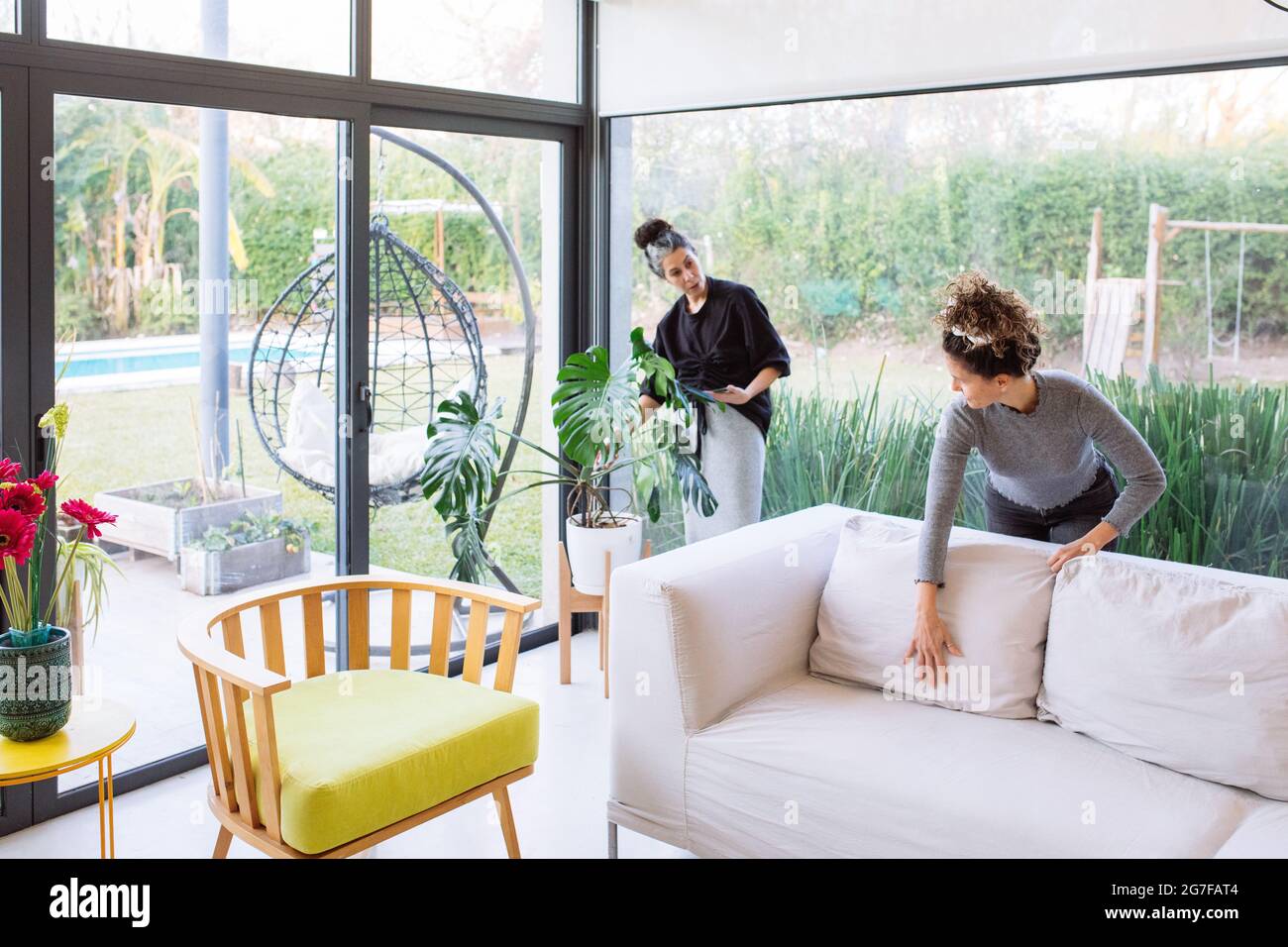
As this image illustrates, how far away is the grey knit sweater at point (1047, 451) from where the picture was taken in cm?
301

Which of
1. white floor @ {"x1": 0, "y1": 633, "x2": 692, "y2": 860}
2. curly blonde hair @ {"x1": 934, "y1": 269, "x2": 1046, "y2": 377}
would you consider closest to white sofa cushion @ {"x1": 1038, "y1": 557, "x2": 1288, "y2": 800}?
curly blonde hair @ {"x1": 934, "y1": 269, "x2": 1046, "y2": 377}

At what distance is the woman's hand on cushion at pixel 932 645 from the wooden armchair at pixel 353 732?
94 centimetres

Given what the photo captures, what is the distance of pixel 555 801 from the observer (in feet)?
11.4

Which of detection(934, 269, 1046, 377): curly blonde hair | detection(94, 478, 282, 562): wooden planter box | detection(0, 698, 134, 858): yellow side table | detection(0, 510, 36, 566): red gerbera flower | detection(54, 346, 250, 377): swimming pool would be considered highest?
detection(934, 269, 1046, 377): curly blonde hair

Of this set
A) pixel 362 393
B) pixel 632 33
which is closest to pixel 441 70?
pixel 632 33

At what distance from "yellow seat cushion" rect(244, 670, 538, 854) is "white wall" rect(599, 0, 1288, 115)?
229 cm

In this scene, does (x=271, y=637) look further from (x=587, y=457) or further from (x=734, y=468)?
(x=734, y=468)

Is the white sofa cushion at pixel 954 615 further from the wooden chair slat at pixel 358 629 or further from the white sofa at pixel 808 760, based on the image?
the wooden chair slat at pixel 358 629

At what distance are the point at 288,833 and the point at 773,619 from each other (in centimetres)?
127

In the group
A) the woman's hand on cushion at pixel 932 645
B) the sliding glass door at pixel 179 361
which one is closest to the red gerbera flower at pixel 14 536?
the sliding glass door at pixel 179 361

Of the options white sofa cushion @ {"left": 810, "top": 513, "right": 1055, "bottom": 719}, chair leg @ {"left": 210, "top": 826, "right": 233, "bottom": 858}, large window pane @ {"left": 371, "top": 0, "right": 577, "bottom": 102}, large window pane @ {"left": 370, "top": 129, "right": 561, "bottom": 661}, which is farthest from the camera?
large window pane @ {"left": 370, "top": 129, "right": 561, "bottom": 661}

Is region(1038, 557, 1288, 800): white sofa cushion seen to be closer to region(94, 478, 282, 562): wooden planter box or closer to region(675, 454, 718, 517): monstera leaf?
region(675, 454, 718, 517): monstera leaf

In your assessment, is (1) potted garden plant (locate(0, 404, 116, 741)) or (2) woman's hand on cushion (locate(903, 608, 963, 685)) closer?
(1) potted garden plant (locate(0, 404, 116, 741))

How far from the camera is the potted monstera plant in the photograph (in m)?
4.08
